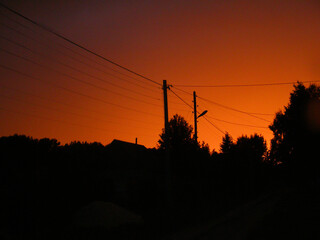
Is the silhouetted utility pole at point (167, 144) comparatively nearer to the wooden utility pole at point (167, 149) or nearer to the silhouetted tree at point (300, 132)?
the wooden utility pole at point (167, 149)

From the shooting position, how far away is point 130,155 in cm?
4431

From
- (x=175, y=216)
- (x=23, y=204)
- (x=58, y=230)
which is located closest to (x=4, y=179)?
(x=23, y=204)

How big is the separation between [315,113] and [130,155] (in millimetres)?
26056

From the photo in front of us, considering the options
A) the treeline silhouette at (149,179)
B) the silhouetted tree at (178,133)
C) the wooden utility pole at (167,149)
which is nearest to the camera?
the treeline silhouette at (149,179)

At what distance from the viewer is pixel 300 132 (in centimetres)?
3003

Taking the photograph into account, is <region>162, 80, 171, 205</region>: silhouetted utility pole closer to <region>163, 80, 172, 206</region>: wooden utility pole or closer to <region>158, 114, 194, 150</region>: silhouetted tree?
<region>163, 80, 172, 206</region>: wooden utility pole

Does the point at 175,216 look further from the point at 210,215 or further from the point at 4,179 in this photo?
the point at 4,179

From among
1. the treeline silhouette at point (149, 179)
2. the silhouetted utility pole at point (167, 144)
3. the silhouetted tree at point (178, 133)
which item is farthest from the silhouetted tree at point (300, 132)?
the silhouetted utility pole at point (167, 144)

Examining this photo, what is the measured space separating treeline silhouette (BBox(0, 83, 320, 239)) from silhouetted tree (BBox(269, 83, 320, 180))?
96 millimetres

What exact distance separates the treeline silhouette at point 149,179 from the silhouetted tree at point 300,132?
0.10m

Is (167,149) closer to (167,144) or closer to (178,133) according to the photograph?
(167,144)

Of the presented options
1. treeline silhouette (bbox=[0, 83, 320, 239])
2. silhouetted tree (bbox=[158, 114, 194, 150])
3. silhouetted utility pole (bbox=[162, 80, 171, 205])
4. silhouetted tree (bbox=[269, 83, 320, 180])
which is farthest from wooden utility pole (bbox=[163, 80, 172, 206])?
silhouetted tree (bbox=[269, 83, 320, 180])

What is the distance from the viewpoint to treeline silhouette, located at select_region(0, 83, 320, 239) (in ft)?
38.0

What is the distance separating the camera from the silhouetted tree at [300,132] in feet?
95.7
